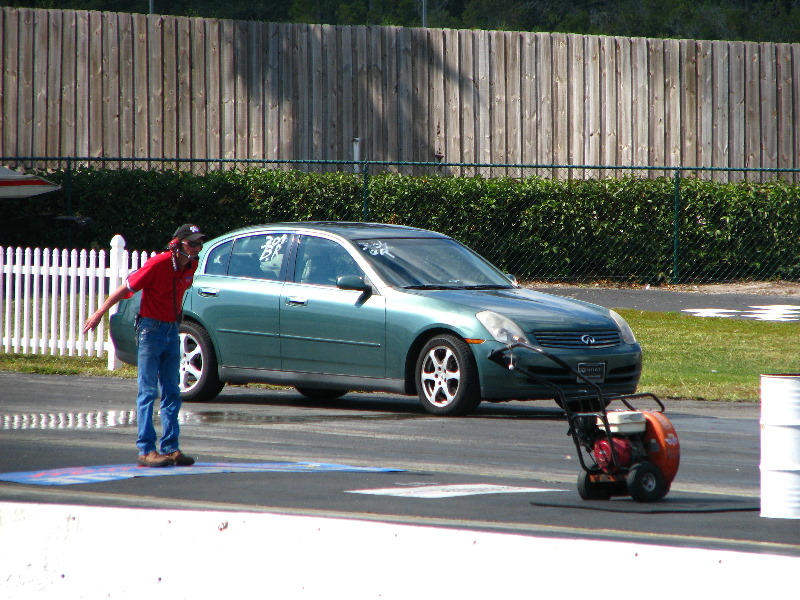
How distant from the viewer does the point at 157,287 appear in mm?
8820

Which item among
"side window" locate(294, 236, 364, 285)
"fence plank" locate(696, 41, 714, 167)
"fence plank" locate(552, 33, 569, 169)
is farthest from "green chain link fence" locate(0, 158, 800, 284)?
"side window" locate(294, 236, 364, 285)

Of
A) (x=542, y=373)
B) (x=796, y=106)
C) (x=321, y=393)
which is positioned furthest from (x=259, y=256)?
(x=796, y=106)

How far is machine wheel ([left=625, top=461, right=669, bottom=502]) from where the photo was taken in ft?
24.4

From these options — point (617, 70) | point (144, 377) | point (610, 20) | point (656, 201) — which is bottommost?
point (144, 377)

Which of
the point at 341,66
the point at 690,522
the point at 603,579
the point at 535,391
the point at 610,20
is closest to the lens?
the point at 603,579

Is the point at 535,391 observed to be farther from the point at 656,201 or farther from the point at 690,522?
the point at 656,201

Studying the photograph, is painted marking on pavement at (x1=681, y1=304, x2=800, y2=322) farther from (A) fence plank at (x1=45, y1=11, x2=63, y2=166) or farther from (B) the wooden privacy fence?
(A) fence plank at (x1=45, y1=11, x2=63, y2=166)

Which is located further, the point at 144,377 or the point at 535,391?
the point at 535,391

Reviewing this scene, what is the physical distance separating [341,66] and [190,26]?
9.05ft

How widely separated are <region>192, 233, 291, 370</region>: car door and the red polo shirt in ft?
11.0

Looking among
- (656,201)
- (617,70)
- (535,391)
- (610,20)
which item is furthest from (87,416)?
(610,20)

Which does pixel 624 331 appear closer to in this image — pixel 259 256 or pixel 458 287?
pixel 458 287

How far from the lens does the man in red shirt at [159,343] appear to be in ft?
28.8

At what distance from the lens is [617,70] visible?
25.4 m
